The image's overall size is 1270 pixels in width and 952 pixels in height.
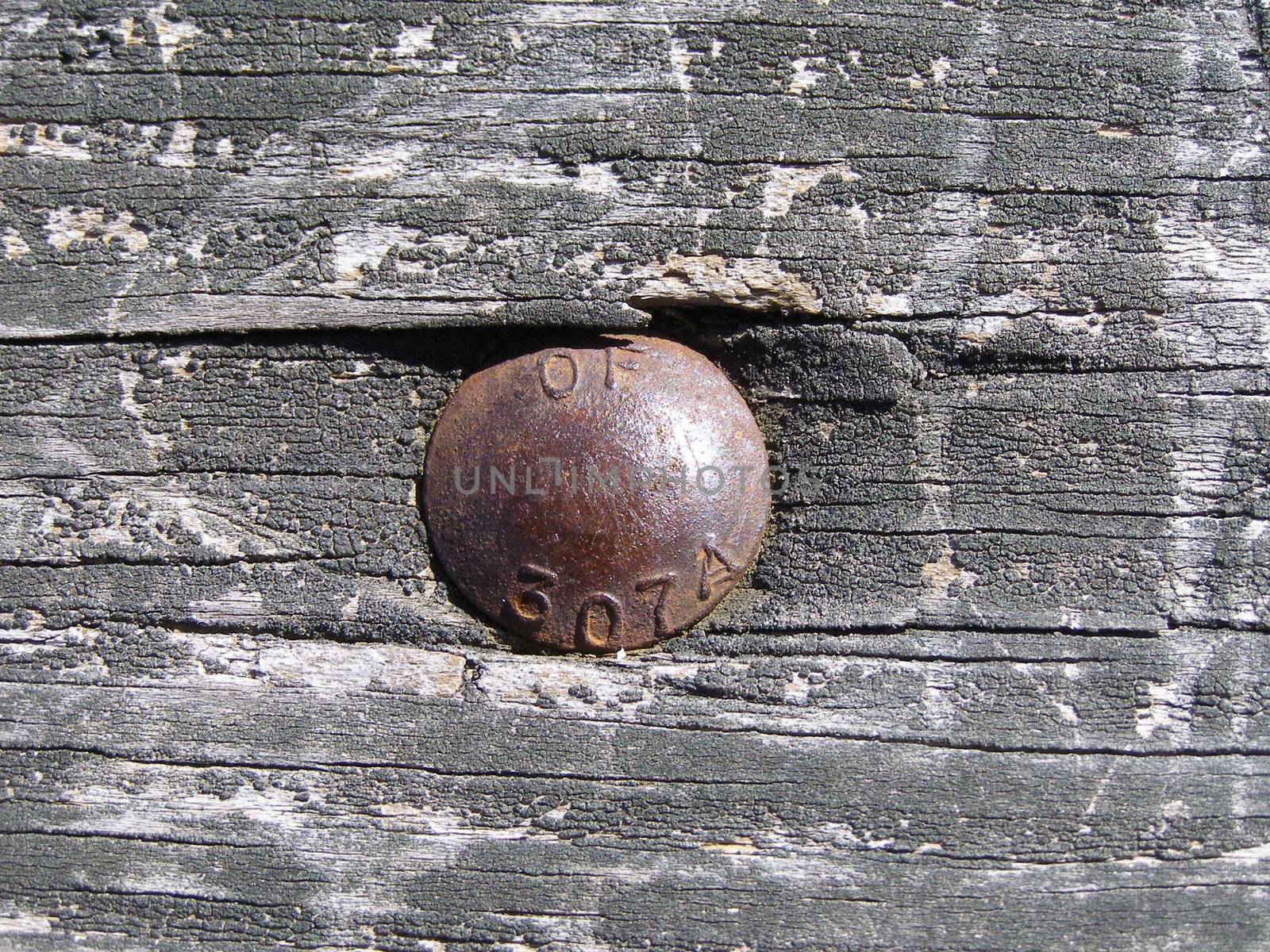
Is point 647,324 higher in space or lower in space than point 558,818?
higher

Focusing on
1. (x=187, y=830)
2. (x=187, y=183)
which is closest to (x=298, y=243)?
(x=187, y=183)

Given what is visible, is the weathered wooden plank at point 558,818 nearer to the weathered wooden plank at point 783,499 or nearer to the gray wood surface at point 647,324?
the gray wood surface at point 647,324

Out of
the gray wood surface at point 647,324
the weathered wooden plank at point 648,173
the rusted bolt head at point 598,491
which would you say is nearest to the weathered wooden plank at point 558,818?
the gray wood surface at point 647,324

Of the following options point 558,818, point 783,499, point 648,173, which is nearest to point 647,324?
point 648,173

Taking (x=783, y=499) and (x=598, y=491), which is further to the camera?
(x=783, y=499)

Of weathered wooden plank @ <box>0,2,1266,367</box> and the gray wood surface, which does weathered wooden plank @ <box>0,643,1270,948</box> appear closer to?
the gray wood surface

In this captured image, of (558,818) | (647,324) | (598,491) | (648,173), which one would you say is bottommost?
(558,818)

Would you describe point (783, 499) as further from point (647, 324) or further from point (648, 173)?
point (648, 173)
